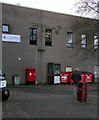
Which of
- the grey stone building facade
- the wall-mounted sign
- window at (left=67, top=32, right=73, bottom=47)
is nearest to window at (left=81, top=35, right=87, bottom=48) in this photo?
the grey stone building facade

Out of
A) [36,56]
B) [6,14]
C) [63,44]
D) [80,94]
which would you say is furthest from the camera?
[63,44]

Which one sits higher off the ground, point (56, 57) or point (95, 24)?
point (95, 24)

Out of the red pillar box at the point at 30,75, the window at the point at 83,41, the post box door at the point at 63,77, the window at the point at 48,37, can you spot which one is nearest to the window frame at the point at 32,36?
the window at the point at 48,37

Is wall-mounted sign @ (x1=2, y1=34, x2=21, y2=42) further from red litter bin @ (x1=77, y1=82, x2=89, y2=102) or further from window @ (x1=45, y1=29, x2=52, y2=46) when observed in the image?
red litter bin @ (x1=77, y1=82, x2=89, y2=102)

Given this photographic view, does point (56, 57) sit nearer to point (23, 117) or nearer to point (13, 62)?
point (13, 62)

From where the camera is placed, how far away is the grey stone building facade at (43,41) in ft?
76.0

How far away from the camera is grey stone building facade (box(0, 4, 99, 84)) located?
912 inches

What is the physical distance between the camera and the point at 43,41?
25.4m

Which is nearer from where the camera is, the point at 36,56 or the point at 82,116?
the point at 82,116

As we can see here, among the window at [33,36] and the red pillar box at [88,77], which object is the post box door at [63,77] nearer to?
the red pillar box at [88,77]

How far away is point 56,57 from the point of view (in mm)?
26172

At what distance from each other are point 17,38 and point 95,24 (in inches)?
335

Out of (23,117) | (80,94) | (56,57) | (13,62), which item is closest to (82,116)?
(23,117)

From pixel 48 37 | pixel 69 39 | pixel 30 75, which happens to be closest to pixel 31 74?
pixel 30 75
